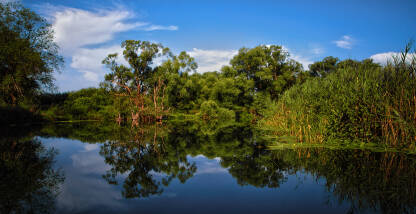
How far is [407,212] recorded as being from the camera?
3053 millimetres

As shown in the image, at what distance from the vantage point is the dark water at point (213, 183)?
3.37 meters

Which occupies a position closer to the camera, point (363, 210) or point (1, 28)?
point (363, 210)

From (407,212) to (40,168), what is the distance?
7319 millimetres

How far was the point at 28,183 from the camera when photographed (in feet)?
14.3

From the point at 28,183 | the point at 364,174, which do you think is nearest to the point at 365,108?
the point at 364,174

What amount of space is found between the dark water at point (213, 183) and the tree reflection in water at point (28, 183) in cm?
1

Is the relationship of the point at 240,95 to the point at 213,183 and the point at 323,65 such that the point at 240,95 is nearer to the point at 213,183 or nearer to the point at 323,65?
the point at 323,65

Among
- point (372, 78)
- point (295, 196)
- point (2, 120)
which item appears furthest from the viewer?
point (2, 120)

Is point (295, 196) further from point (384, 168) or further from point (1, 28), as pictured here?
point (1, 28)

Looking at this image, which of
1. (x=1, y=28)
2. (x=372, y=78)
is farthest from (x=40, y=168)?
(x=1, y=28)

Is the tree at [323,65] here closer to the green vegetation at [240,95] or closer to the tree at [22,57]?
the green vegetation at [240,95]

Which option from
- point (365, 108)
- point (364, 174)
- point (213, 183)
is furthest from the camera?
point (365, 108)

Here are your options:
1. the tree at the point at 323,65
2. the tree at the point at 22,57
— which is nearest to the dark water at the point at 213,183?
the tree at the point at 22,57

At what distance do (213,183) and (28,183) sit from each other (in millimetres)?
3573
